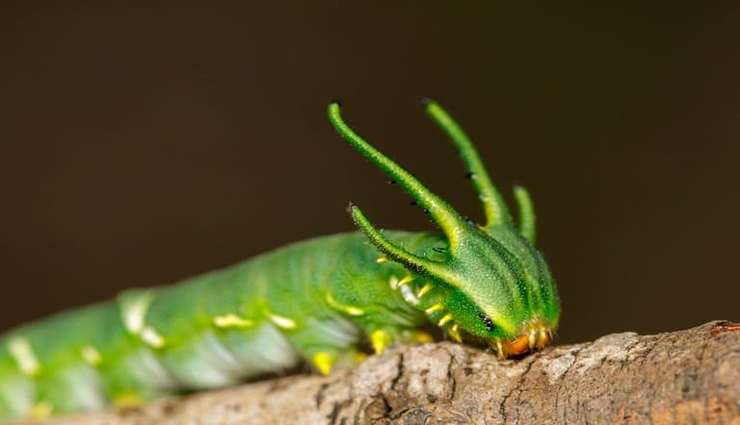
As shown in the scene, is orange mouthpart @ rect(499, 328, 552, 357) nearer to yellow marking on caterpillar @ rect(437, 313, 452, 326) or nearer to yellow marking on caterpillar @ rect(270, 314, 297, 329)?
yellow marking on caterpillar @ rect(437, 313, 452, 326)

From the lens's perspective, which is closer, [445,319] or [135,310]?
[445,319]

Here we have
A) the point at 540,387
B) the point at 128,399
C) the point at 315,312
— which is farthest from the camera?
the point at 128,399

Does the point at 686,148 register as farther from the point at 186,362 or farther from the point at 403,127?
the point at 186,362

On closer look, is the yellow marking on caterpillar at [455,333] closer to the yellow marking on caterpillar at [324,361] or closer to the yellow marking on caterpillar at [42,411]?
the yellow marking on caterpillar at [324,361]

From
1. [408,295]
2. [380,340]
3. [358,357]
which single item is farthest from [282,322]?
[408,295]

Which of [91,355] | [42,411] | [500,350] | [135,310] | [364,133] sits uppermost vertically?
[364,133]

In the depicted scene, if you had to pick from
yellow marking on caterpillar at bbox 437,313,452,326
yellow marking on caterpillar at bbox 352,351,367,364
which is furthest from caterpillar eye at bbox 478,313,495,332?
yellow marking on caterpillar at bbox 352,351,367,364

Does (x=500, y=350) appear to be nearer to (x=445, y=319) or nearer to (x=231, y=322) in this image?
(x=445, y=319)
